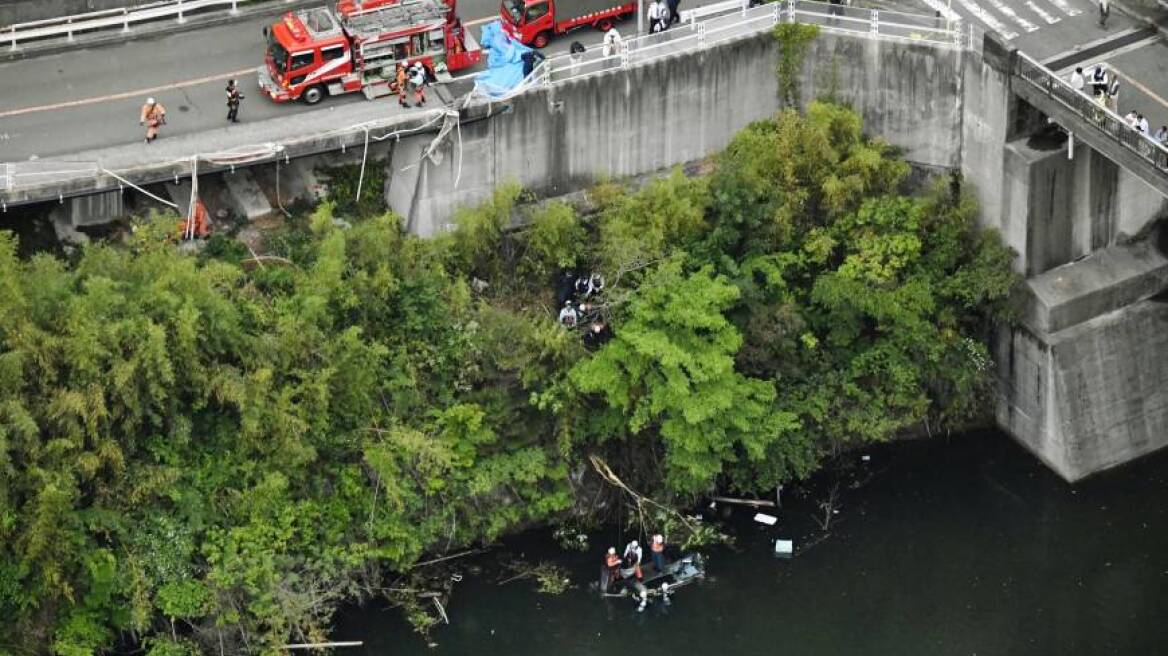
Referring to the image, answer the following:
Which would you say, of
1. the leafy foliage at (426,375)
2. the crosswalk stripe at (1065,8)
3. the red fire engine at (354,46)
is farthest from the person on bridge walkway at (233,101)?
the crosswalk stripe at (1065,8)

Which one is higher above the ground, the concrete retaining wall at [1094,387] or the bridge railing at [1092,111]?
the bridge railing at [1092,111]

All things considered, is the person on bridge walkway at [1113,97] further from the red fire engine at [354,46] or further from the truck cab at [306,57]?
the truck cab at [306,57]

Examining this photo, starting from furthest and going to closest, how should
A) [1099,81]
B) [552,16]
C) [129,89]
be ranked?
1. [552,16]
2. [129,89]
3. [1099,81]

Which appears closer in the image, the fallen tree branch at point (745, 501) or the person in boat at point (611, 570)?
the person in boat at point (611, 570)

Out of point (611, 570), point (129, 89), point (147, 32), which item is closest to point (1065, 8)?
point (611, 570)

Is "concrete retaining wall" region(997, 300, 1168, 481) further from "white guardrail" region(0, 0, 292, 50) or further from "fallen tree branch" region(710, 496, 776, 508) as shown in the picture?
"white guardrail" region(0, 0, 292, 50)

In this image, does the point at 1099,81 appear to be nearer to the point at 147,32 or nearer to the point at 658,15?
the point at 658,15

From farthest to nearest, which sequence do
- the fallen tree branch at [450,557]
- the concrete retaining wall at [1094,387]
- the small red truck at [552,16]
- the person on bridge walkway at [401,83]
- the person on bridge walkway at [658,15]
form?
1. the small red truck at [552,16]
2. the person on bridge walkway at [658,15]
3. the concrete retaining wall at [1094,387]
4. the person on bridge walkway at [401,83]
5. the fallen tree branch at [450,557]

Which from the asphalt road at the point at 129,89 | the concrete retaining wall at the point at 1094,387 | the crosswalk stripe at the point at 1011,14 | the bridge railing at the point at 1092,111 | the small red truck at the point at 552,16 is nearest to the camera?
the bridge railing at the point at 1092,111
